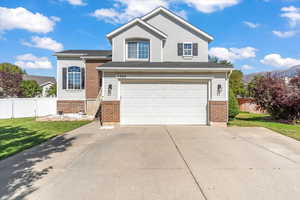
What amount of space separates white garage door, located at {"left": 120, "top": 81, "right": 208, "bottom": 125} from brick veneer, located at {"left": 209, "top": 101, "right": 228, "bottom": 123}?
39 centimetres

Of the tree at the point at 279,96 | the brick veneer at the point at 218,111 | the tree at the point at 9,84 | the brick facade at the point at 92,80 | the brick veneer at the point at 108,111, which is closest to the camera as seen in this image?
the brick veneer at the point at 108,111

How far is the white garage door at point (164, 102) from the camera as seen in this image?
9.75 m

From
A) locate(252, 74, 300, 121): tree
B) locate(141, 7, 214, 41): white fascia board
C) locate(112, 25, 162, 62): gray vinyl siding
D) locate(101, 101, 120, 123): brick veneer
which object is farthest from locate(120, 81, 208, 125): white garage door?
locate(141, 7, 214, 41): white fascia board

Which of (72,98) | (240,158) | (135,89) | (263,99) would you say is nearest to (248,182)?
(240,158)

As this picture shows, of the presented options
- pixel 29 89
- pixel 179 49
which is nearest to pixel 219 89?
pixel 179 49

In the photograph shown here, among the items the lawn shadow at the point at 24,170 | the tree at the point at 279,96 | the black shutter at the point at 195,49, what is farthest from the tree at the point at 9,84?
the tree at the point at 279,96

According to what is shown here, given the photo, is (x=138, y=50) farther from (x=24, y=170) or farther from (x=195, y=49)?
(x=24, y=170)

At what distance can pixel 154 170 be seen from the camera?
4008 millimetres

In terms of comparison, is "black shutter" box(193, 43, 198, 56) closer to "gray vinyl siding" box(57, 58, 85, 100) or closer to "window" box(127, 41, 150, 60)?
"window" box(127, 41, 150, 60)

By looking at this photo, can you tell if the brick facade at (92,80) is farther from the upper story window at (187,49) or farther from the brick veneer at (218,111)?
the brick veneer at (218,111)

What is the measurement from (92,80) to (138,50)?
15.9ft

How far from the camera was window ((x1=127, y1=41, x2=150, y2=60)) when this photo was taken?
39.9ft

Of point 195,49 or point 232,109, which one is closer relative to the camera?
point 232,109

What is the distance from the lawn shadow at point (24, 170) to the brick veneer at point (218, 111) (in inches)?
283
